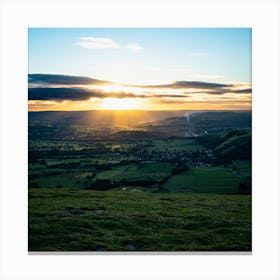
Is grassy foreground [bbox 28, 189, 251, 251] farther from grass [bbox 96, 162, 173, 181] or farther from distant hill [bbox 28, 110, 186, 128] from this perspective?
distant hill [bbox 28, 110, 186, 128]

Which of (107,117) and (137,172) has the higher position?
(107,117)

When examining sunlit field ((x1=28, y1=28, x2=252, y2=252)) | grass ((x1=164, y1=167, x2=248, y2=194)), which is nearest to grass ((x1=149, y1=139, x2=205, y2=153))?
sunlit field ((x1=28, y1=28, x2=252, y2=252))

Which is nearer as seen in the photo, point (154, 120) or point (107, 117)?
point (107, 117)
